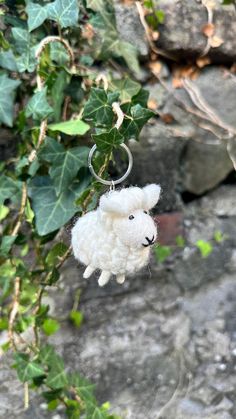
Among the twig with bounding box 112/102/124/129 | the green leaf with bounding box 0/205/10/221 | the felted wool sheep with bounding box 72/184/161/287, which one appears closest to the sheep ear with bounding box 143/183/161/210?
the felted wool sheep with bounding box 72/184/161/287

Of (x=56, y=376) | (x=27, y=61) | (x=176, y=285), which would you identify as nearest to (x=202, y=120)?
(x=176, y=285)

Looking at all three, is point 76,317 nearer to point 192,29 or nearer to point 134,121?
point 134,121

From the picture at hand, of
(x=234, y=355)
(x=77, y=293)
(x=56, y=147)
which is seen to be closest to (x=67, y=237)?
(x=77, y=293)

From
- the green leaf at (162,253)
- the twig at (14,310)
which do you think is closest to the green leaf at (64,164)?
the twig at (14,310)

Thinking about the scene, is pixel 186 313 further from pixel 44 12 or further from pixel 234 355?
pixel 44 12

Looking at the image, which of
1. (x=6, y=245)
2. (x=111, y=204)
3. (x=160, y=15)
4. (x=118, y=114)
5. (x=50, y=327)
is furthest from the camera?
(x=160, y=15)
